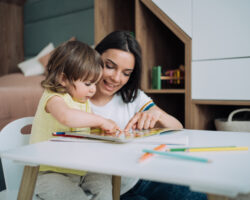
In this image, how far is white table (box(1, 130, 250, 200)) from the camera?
15.8 inches

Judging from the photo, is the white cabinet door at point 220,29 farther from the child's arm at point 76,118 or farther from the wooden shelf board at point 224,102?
the child's arm at point 76,118

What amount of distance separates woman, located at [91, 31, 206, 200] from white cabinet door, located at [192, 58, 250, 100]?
32cm

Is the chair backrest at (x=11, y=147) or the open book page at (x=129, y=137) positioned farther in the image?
the chair backrest at (x=11, y=147)

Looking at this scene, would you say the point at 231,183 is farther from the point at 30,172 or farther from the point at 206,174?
the point at 30,172

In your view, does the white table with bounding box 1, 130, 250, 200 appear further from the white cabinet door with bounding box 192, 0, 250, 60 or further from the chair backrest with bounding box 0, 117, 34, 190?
the white cabinet door with bounding box 192, 0, 250, 60

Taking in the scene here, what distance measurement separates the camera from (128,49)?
4.11 feet

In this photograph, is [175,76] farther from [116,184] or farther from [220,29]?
[116,184]

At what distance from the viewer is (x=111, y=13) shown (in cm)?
194

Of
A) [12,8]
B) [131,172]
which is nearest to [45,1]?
[12,8]

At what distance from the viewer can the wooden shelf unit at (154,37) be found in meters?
1.54

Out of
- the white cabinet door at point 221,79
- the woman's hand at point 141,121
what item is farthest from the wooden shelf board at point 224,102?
the woman's hand at point 141,121

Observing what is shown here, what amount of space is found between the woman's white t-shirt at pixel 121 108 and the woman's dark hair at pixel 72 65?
1.11ft

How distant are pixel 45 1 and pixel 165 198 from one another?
8.79ft

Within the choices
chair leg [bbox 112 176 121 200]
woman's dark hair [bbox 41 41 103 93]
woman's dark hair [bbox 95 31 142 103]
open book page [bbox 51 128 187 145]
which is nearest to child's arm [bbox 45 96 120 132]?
open book page [bbox 51 128 187 145]
